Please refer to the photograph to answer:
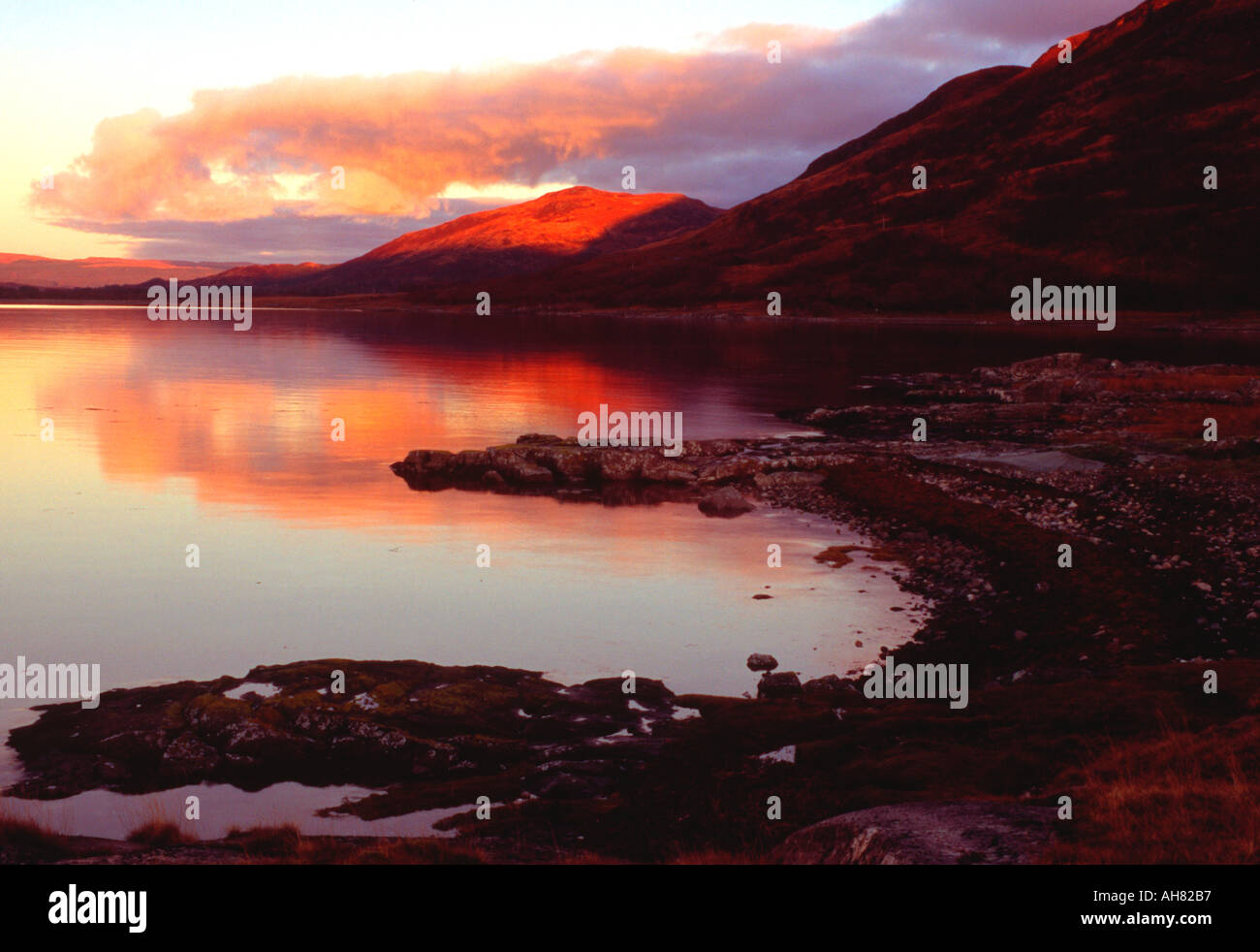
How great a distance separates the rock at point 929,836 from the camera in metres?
11.6

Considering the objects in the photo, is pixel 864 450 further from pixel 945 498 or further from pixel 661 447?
pixel 945 498

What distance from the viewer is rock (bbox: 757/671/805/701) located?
21625mm

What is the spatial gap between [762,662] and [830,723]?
463 centimetres

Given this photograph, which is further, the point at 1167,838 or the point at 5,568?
the point at 5,568

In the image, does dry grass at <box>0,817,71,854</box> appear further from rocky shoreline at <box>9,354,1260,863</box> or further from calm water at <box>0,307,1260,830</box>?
rocky shoreline at <box>9,354,1260,863</box>

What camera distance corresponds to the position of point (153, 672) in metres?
23.5

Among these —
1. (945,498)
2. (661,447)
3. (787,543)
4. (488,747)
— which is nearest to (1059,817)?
(488,747)

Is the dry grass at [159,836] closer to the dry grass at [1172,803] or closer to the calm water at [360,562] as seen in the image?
the calm water at [360,562]

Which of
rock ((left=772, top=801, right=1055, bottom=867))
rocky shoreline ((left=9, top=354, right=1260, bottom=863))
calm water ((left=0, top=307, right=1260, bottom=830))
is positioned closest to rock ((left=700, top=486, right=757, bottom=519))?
calm water ((left=0, top=307, right=1260, bottom=830))

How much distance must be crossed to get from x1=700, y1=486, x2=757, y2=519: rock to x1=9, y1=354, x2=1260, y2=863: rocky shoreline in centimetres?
610

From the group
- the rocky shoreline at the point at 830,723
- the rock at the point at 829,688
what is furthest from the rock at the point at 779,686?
the rock at the point at 829,688

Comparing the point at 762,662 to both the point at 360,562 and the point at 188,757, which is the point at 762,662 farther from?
the point at 360,562

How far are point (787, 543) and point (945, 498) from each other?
780cm

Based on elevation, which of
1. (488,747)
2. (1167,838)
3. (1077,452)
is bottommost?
(488,747)
